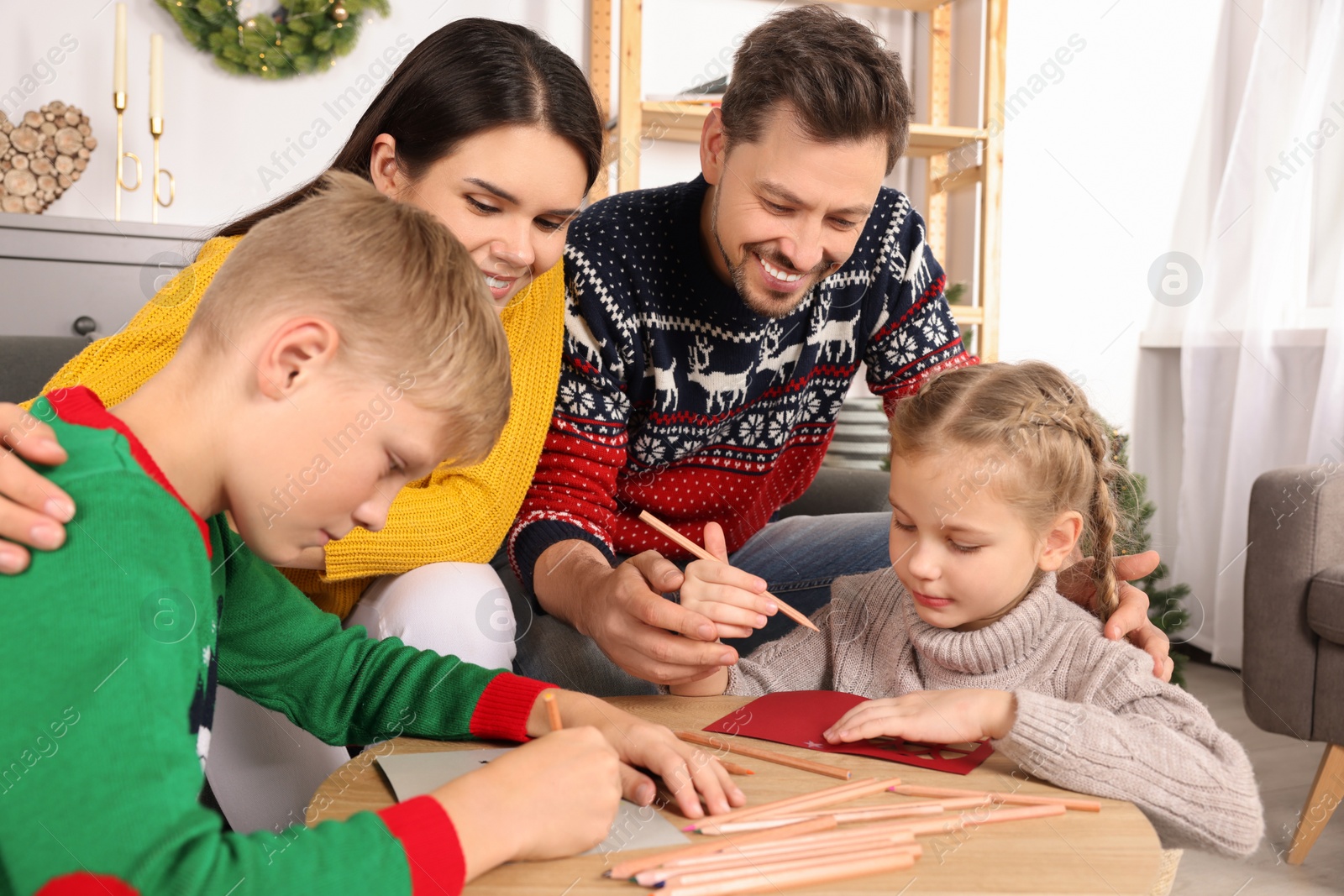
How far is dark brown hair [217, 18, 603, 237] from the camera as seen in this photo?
1332mm

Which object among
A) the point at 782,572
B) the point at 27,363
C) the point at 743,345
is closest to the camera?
the point at 743,345

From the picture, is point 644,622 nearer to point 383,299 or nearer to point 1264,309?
point 383,299

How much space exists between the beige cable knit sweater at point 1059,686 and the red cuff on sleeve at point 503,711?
32cm

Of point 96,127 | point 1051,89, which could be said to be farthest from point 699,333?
point 1051,89

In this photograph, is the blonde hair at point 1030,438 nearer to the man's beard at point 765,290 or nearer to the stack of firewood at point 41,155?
the man's beard at point 765,290

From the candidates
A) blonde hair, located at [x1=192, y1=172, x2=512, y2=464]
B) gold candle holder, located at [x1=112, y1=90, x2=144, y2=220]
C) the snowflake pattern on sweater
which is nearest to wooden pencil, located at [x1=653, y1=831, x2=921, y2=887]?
blonde hair, located at [x1=192, y1=172, x2=512, y2=464]

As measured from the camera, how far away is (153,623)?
0.62 metres

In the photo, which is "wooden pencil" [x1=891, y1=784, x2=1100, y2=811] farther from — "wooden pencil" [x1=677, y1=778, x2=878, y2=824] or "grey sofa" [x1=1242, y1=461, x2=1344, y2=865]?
"grey sofa" [x1=1242, y1=461, x2=1344, y2=865]

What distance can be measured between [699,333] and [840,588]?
1.39 feet

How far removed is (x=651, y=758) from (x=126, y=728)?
403mm

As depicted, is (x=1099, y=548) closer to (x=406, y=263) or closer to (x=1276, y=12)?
(x=406, y=263)

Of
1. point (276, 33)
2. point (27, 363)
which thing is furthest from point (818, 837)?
point (276, 33)

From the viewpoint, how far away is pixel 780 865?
691 millimetres

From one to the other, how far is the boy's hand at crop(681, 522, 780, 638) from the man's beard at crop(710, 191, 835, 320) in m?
0.52
